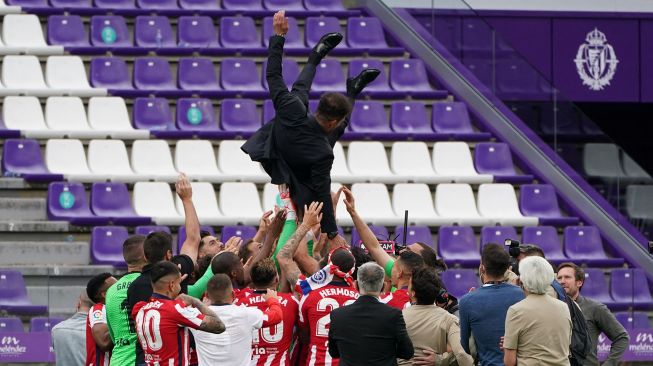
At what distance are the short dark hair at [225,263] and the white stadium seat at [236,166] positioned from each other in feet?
25.0

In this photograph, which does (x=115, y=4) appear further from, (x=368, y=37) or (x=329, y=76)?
(x=368, y=37)

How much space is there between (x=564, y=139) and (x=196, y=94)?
4.57 metres

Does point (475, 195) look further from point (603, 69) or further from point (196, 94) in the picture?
point (603, 69)

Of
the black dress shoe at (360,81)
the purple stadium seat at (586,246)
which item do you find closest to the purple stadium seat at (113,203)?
the purple stadium seat at (586,246)

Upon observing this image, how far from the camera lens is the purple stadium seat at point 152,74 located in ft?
61.8

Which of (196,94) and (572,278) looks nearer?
(572,278)

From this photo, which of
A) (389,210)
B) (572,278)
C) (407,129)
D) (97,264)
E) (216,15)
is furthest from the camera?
(216,15)

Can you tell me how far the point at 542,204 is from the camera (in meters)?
18.0

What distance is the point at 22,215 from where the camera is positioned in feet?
55.0

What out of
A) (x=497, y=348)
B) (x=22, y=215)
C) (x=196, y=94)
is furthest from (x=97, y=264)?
(x=497, y=348)

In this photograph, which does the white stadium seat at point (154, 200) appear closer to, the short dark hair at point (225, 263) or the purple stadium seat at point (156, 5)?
the purple stadium seat at point (156, 5)

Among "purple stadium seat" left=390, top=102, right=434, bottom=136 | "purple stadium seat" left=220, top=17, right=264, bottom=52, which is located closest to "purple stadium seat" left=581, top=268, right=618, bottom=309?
"purple stadium seat" left=390, top=102, right=434, bottom=136

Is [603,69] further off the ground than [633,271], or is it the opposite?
[603,69]

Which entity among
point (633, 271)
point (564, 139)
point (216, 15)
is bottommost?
point (633, 271)
